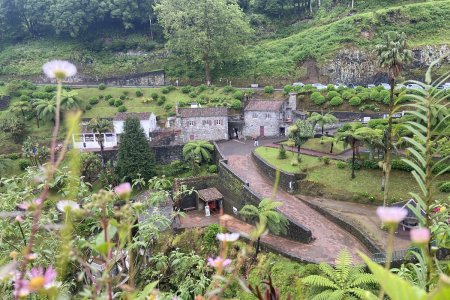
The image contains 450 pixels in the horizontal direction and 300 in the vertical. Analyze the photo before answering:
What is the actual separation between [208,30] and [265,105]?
49.2 ft

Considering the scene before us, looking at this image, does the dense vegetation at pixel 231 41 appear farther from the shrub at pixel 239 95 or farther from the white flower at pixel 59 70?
the white flower at pixel 59 70

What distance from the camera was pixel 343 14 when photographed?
175 ft

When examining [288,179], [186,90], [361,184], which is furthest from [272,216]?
[186,90]

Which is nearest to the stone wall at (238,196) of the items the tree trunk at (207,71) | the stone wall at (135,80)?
the tree trunk at (207,71)

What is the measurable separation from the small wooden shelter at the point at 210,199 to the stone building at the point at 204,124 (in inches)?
402

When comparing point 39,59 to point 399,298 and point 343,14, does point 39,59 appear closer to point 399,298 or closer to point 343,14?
point 343,14

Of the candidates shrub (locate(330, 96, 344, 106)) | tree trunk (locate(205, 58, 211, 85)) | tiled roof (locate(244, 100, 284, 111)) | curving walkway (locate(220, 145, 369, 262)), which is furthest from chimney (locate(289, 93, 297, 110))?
tree trunk (locate(205, 58, 211, 85))

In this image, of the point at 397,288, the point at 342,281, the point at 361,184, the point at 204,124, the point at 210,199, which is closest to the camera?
the point at 397,288

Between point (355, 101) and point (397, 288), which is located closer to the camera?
point (397, 288)

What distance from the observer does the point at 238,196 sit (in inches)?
990

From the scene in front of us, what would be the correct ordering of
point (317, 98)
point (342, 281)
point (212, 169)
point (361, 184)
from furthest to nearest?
point (317, 98) → point (212, 169) → point (361, 184) → point (342, 281)

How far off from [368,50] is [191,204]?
29051 mm

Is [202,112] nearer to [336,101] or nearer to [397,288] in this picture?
[336,101]

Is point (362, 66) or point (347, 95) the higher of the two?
point (362, 66)
